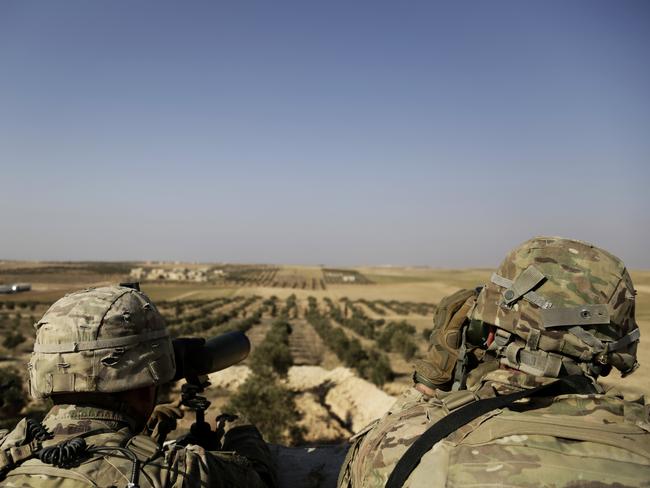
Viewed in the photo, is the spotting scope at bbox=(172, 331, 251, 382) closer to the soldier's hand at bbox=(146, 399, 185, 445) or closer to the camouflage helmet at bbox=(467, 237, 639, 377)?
the soldier's hand at bbox=(146, 399, 185, 445)

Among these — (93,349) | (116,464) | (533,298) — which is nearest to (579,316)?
(533,298)

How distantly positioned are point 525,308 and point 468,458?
2.73ft

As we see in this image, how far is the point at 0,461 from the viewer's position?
5.75 feet

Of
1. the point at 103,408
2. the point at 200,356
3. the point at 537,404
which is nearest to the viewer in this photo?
the point at 537,404

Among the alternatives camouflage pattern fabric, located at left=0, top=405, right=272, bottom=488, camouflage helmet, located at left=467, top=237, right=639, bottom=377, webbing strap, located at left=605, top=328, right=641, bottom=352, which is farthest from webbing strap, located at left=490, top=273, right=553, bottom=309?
camouflage pattern fabric, located at left=0, top=405, right=272, bottom=488

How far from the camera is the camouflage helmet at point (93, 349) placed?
81.1 inches

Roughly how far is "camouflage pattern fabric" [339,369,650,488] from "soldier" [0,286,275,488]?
851 millimetres

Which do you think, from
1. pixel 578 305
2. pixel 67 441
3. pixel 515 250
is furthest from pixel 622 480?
pixel 67 441

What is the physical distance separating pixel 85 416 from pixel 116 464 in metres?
0.39

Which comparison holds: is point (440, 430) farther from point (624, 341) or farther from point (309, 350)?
point (309, 350)

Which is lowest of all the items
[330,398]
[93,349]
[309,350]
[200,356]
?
[309,350]

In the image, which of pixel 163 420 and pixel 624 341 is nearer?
pixel 624 341

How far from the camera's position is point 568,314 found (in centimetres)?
199

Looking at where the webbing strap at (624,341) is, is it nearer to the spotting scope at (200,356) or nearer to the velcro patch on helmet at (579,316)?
the velcro patch on helmet at (579,316)
